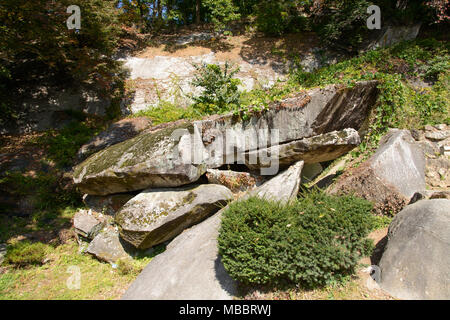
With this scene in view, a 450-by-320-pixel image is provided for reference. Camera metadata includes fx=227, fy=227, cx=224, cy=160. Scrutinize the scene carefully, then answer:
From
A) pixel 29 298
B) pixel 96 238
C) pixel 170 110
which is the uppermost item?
pixel 170 110

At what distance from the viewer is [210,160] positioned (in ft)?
19.1

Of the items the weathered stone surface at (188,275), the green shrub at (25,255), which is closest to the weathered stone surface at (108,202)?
the green shrub at (25,255)

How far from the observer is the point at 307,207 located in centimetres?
340

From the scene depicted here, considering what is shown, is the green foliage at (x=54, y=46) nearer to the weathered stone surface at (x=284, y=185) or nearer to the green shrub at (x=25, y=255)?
the green shrub at (x=25, y=255)

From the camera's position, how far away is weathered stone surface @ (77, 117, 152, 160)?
25.6 feet

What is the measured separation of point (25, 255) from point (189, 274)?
3.77 meters

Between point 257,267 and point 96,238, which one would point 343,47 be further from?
point 96,238

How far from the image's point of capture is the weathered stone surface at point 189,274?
140 inches

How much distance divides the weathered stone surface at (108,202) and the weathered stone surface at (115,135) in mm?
2154

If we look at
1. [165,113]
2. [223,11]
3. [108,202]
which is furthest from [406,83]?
[223,11]

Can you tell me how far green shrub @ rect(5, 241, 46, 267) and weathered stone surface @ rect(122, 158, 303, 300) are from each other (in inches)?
97.7

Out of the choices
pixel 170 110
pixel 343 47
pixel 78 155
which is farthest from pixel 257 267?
pixel 343 47

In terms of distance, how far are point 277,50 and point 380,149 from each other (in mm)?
8349

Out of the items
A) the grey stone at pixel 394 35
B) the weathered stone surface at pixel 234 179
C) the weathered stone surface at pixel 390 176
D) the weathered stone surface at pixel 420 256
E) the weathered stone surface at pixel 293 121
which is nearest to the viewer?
the weathered stone surface at pixel 420 256
